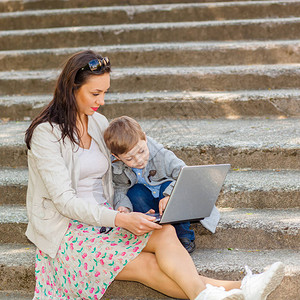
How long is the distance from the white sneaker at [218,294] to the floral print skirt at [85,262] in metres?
0.47

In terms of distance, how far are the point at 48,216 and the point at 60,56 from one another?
2771mm

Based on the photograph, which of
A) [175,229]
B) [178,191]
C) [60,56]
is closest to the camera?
[178,191]

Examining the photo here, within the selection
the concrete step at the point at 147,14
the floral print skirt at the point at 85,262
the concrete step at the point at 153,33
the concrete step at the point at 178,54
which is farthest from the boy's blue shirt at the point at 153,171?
the concrete step at the point at 147,14

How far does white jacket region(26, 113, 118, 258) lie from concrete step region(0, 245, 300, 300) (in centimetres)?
31

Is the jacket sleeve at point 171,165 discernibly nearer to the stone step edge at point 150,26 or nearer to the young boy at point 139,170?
the young boy at point 139,170

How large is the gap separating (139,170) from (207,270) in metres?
0.74

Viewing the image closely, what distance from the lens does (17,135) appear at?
393 cm

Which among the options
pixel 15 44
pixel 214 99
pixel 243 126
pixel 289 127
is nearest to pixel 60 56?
pixel 15 44

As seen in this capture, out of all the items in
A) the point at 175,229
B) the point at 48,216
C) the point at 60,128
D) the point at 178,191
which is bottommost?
the point at 175,229

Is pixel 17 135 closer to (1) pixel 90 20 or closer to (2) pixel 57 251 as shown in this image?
(2) pixel 57 251

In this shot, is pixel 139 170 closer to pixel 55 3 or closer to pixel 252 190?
pixel 252 190

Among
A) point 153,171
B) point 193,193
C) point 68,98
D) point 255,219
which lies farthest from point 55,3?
point 193,193

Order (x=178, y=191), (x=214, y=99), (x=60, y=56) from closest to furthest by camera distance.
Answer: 1. (x=178, y=191)
2. (x=214, y=99)
3. (x=60, y=56)

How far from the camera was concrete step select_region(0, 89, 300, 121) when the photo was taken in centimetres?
411
